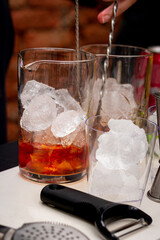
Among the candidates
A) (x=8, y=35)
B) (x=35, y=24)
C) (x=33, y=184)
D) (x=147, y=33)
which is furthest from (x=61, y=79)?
(x=147, y=33)

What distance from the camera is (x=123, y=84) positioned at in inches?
32.6

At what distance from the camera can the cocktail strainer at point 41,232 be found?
49 centimetres

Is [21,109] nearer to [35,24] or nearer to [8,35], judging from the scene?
[8,35]

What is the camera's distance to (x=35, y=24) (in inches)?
74.2

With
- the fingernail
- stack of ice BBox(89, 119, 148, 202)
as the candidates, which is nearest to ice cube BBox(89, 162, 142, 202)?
Result: stack of ice BBox(89, 119, 148, 202)

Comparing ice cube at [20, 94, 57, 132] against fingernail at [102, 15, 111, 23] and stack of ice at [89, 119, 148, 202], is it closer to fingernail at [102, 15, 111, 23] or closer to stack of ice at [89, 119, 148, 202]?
stack of ice at [89, 119, 148, 202]

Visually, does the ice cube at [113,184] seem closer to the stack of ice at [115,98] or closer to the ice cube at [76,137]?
the ice cube at [76,137]

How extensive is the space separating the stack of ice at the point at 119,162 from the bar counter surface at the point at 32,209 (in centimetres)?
6

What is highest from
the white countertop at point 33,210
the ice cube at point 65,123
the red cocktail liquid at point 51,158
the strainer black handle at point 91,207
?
the ice cube at point 65,123

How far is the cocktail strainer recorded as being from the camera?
0.49 metres

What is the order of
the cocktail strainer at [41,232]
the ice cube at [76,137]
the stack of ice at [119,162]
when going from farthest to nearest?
the ice cube at [76,137] < the stack of ice at [119,162] < the cocktail strainer at [41,232]

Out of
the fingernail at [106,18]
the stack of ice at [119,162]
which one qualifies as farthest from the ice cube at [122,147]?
the fingernail at [106,18]

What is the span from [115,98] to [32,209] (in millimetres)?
292

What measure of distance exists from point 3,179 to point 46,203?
13 cm
